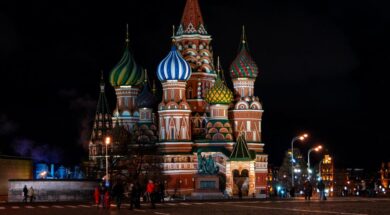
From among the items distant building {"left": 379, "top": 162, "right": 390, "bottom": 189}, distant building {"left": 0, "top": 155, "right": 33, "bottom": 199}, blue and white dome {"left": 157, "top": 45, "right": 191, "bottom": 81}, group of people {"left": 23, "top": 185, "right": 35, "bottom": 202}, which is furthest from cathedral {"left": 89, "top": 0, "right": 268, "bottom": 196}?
distant building {"left": 379, "top": 162, "right": 390, "bottom": 189}

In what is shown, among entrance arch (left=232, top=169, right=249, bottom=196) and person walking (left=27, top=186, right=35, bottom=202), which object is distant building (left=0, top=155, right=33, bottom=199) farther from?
entrance arch (left=232, top=169, right=249, bottom=196)

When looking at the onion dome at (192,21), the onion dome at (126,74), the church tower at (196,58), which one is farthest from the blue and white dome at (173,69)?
the onion dome at (126,74)

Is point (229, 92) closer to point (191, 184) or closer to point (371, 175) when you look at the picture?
point (191, 184)

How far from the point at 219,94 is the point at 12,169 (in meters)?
25.4

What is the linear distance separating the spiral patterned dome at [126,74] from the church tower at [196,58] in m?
5.91

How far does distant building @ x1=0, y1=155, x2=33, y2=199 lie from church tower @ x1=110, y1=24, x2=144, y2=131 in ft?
62.8

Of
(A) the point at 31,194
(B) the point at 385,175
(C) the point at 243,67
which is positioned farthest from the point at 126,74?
(B) the point at 385,175

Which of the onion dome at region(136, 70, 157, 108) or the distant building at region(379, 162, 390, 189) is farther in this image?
the distant building at region(379, 162, 390, 189)

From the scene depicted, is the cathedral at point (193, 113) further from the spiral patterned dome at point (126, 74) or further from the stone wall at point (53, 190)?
the stone wall at point (53, 190)

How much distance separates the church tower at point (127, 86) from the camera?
351 feet

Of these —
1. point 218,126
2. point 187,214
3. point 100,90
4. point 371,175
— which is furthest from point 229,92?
point 371,175

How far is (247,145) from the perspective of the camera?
10094cm

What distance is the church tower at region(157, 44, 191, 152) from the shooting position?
98250 mm

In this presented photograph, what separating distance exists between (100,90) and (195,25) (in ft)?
55.5
